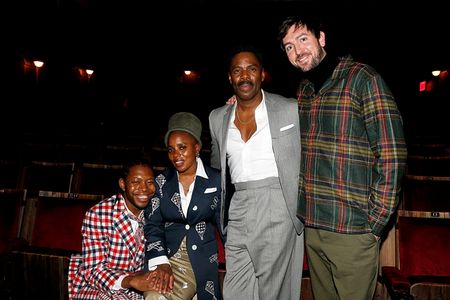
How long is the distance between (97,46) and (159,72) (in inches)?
80.7

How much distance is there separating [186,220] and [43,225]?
106 cm

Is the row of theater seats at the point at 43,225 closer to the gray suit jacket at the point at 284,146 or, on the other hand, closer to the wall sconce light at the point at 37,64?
the gray suit jacket at the point at 284,146

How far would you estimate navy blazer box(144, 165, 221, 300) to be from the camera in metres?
1.50

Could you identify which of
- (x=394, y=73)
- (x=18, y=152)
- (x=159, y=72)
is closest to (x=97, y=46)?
(x=159, y=72)

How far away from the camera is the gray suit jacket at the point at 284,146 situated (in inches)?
58.0

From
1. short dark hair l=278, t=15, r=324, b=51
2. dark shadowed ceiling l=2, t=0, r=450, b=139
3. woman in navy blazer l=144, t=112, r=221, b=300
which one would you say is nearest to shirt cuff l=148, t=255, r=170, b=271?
woman in navy blazer l=144, t=112, r=221, b=300

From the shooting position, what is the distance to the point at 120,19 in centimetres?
820

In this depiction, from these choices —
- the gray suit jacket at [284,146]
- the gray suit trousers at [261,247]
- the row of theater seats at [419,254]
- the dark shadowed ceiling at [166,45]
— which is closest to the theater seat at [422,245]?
the row of theater seats at [419,254]

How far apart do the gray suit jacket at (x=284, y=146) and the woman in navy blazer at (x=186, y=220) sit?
9 centimetres

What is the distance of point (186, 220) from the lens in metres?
1.53

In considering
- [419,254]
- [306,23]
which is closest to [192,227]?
[306,23]

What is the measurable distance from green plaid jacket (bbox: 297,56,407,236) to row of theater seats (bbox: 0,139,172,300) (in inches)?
51.1

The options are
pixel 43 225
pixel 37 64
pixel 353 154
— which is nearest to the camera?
pixel 353 154

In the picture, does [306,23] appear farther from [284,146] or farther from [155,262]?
[155,262]
